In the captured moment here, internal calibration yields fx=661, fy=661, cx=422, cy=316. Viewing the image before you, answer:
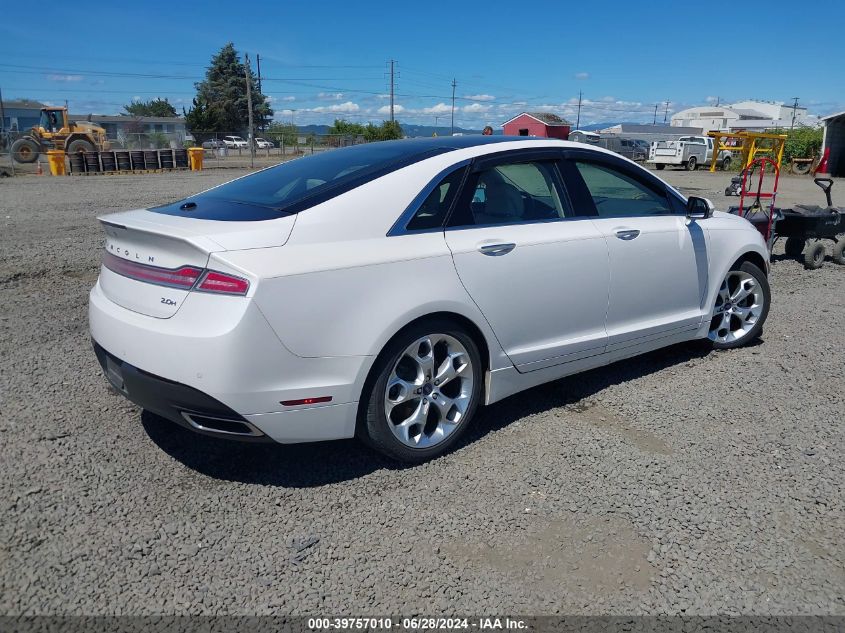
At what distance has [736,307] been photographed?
529 centimetres

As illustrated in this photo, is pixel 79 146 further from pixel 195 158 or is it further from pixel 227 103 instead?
pixel 227 103

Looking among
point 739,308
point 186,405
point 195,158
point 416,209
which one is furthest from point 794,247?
point 195,158

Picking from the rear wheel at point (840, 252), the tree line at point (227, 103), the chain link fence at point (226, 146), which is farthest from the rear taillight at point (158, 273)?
the tree line at point (227, 103)

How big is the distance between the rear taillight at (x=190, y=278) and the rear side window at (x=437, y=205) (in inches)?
37.5

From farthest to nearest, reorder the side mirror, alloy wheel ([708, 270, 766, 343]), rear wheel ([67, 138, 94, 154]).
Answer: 1. rear wheel ([67, 138, 94, 154])
2. alloy wheel ([708, 270, 766, 343])
3. the side mirror

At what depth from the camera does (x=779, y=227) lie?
9.04 metres

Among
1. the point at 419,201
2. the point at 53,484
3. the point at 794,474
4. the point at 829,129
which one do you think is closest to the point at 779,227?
the point at 794,474

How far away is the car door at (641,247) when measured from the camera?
423 centimetres

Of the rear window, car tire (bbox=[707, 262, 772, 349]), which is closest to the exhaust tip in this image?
the rear window

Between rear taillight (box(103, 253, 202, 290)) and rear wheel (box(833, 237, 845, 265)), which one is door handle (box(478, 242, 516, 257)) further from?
rear wheel (box(833, 237, 845, 265))

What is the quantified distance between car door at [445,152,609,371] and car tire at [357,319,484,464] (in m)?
0.26

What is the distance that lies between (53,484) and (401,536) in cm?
174

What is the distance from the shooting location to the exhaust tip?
295 cm

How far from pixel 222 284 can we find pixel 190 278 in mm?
183
